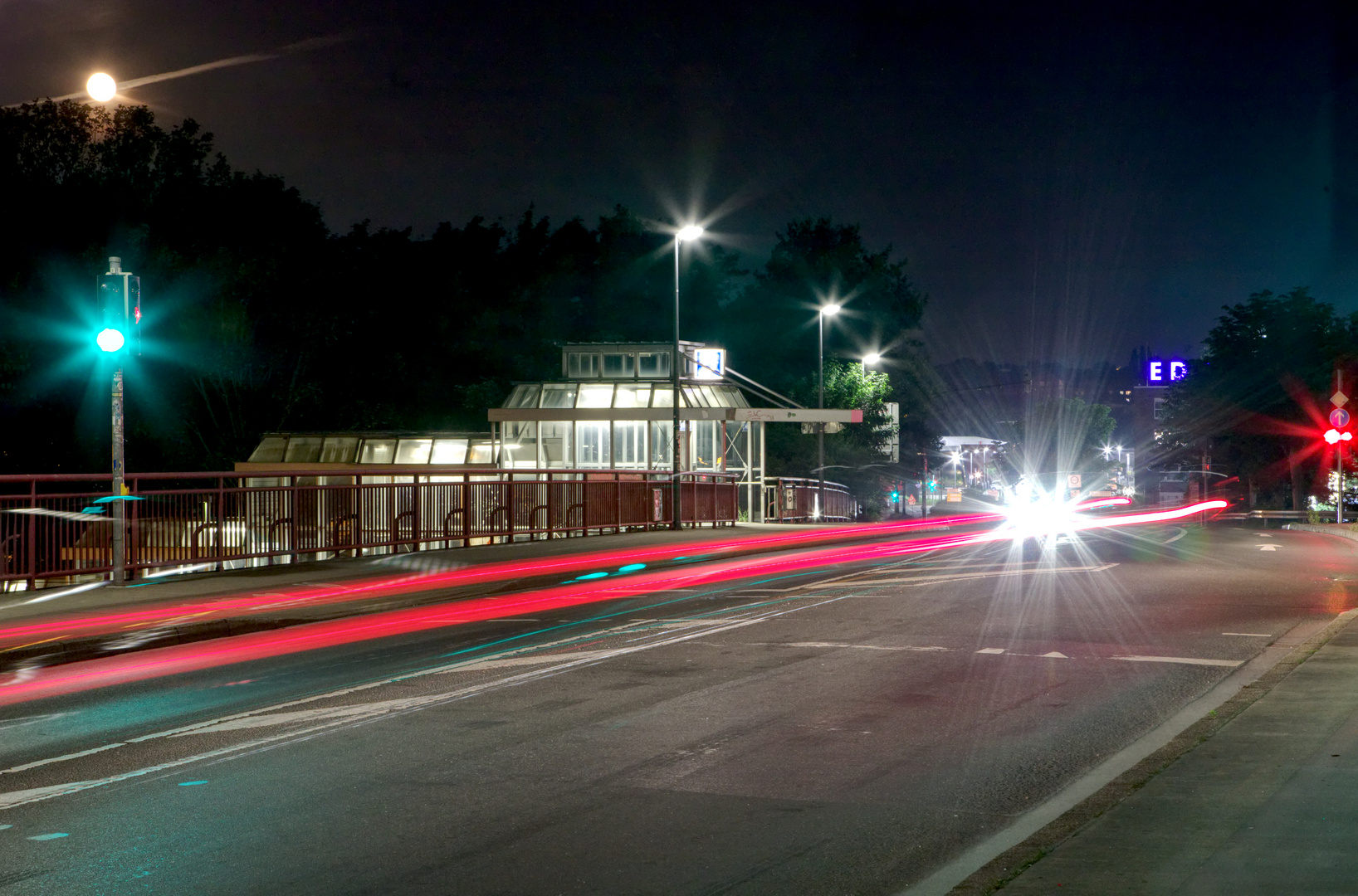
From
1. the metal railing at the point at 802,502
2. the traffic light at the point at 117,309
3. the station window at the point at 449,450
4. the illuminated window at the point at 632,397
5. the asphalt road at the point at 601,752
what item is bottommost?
the asphalt road at the point at 601,752

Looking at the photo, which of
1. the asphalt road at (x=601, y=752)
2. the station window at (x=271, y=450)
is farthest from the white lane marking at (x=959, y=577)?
the station window at (x=271, y=450)

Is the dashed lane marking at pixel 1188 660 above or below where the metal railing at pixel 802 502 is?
below

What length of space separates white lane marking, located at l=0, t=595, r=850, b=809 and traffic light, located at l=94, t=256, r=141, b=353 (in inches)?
292

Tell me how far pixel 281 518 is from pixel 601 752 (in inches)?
527

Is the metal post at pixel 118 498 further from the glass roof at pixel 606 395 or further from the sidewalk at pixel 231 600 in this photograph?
the glass roof at pixel 606 395

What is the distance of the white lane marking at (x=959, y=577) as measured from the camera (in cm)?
1800

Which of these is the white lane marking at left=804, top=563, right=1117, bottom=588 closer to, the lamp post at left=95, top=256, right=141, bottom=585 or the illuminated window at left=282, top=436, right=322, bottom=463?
the lamp post at left=95, top=256, right=141, bottom=585

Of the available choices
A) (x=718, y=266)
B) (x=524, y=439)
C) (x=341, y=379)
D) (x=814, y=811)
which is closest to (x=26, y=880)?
(x=814, y=811)

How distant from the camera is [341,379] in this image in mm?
67188

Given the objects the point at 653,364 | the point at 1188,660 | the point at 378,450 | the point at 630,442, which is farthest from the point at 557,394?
the point at 1188,660

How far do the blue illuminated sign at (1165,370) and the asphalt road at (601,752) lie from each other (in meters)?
44.8

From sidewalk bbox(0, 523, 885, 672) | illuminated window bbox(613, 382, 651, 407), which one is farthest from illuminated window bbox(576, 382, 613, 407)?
sidewalk bbox(0, 523, 885, 672)

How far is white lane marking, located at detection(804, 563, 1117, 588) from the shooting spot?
18.0 m

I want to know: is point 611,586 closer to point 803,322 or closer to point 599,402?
point 599,402
